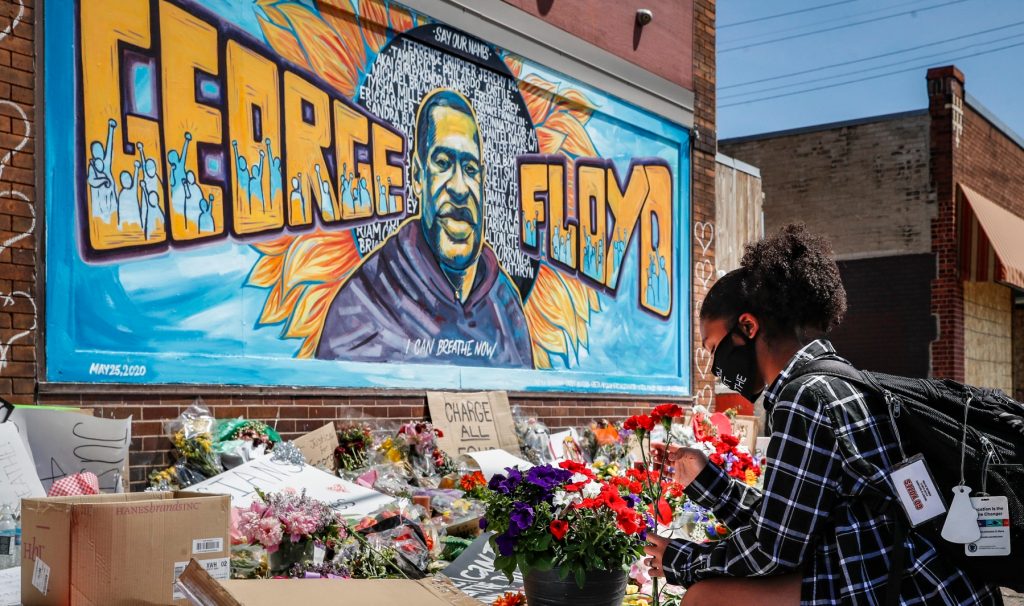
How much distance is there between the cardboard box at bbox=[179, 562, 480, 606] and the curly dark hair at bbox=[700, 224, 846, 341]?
128cm

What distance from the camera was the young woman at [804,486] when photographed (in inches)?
105

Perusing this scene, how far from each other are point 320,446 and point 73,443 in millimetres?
1816

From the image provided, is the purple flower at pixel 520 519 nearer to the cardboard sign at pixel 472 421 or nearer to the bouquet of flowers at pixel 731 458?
the bouquet of flowers at pixel 731 458

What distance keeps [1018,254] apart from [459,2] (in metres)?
14.1

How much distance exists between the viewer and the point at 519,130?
8445 millimetres

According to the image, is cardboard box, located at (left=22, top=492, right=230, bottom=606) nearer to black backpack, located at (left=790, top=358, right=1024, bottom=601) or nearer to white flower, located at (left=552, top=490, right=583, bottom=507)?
white flower, located at (left=552, top=490, right=583, bottom=507)

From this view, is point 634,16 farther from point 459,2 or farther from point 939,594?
point 939,594

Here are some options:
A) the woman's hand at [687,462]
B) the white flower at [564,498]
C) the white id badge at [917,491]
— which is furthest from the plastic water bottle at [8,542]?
the white id badge at [917,491]

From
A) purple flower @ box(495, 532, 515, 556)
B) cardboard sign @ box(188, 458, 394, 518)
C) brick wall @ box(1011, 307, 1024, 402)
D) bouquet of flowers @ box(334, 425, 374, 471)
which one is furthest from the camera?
brick wall @ box(1011, 307, 1024, 402)

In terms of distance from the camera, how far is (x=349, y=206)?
6.80m

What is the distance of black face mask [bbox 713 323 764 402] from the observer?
3137 mm

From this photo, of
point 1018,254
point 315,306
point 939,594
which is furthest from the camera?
point 1018,254

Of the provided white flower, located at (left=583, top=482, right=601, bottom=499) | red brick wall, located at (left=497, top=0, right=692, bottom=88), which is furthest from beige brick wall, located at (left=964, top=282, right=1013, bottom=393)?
white flower, located at (left=583, top=482, right=601, bottom=499)

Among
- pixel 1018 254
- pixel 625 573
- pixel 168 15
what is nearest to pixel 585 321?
pixel 168 15
